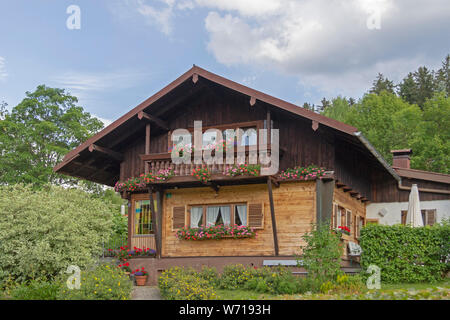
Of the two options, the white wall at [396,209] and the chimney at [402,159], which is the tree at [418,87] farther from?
the white wall at [396,209]

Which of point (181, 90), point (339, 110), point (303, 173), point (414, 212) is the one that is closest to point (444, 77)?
point (339, 110)

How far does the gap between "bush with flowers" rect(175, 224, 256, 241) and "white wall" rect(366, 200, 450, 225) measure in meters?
7.71

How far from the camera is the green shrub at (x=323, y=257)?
13.9 meters

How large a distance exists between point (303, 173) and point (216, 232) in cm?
337

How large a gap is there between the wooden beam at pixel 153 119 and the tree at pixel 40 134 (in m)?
13.6

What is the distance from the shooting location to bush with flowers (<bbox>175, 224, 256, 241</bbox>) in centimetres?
1741

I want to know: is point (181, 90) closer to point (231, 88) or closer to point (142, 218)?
point (231, 88)

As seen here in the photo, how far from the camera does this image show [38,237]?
15.6m

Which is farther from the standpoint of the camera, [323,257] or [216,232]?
[216,232]

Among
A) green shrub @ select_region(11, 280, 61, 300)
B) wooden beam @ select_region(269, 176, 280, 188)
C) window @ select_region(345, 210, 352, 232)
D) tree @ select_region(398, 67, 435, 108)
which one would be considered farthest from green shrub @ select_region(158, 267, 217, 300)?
tree @ select_region(398, 67, 435, 108)

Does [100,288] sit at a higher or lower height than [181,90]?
lower
